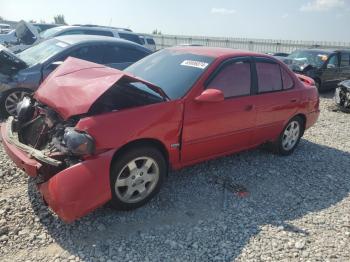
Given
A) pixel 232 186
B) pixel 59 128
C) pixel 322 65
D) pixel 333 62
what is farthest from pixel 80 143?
pixel 333 62

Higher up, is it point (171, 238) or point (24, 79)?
point (24, 79)

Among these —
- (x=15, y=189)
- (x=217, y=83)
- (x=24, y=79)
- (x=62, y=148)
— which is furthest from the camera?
(x=24, y=79)

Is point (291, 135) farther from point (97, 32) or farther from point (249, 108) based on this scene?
point (97, 32)

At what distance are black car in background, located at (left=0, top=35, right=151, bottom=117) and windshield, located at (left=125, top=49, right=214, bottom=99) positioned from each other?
176cm

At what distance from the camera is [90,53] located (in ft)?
23.4

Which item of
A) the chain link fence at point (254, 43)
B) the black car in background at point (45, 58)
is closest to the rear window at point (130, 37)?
the black car in background at point (45, 58)

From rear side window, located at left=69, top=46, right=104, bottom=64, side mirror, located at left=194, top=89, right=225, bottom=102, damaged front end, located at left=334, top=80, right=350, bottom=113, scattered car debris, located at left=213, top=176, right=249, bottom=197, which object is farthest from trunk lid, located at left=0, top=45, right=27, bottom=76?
damaged front end, located at left=334, top=80, right=350, bottom=113

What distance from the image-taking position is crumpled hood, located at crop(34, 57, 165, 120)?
3.23 meters

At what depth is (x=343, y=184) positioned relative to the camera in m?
4.84

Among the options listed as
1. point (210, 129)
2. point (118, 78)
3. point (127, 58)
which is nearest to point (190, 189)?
point (210, 129)

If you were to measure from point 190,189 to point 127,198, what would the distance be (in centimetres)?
96

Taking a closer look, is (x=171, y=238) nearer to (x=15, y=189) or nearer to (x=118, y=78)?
(x=118, y=78)

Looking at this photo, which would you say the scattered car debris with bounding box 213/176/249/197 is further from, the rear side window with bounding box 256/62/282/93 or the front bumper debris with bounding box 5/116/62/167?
the front bumper debris with bounding box 5/116/62/167

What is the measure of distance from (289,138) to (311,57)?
8.02 metres
